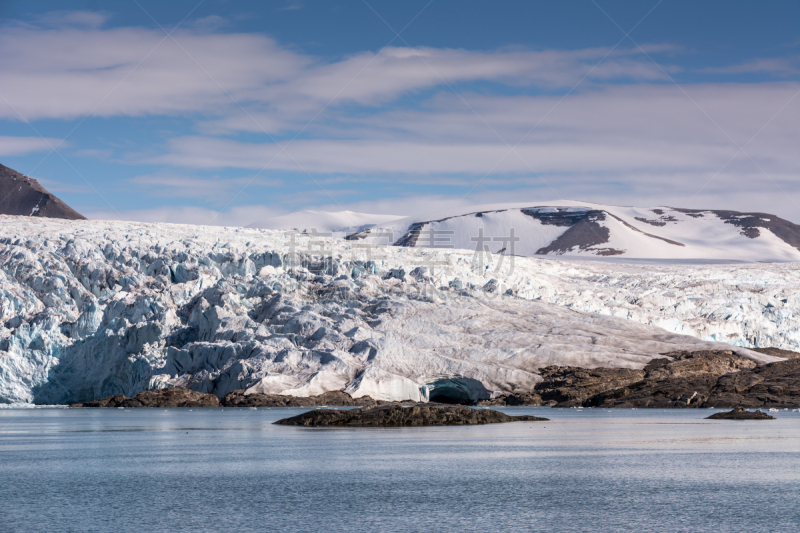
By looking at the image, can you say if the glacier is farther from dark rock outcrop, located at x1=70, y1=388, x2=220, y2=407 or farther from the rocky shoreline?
dark rock outcrop, located at x1=70, y1=388, x2=220, y2=407

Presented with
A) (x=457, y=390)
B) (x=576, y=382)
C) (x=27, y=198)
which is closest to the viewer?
(x=576, y=382)

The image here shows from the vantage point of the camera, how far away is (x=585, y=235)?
180 meters

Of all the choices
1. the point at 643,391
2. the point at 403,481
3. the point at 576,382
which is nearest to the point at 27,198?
the point at 576,382

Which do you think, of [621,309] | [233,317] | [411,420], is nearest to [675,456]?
[411,420]

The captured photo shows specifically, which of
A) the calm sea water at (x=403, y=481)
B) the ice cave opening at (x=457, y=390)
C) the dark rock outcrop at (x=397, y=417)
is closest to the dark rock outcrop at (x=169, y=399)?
→ the ice cave opening at (x=457, y=390)

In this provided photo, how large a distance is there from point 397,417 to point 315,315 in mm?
32783

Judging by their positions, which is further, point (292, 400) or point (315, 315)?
point (315, 315)

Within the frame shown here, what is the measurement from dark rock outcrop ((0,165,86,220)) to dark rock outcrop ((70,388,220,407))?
93161 millimetres

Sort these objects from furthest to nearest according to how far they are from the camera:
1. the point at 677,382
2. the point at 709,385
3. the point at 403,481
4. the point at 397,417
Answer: the point at 677,382 < the point at 709,385 < the point at 397,417 < the point at 403,481

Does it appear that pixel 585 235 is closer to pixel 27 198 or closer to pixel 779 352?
pixel 779 352

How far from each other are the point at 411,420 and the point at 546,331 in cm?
3932

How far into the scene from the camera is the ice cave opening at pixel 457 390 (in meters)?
74.6

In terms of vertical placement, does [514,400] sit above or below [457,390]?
below

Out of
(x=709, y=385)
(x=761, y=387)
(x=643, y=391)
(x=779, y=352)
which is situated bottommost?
(x=643, y=391)
